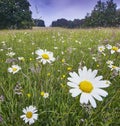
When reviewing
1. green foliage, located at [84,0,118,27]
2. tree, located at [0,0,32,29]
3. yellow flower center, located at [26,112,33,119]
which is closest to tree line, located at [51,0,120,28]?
green foliage, located at [84,0,118,27]

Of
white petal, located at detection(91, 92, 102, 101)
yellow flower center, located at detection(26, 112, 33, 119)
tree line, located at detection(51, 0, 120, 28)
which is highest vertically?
white petal, located at detection(91, 92, 102, 101)

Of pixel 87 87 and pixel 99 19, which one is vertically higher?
pixel 87 87

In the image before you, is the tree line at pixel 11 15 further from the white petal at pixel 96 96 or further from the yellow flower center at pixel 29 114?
the white petal at pixel 96 96

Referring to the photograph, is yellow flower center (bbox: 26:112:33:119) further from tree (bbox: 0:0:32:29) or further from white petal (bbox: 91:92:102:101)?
tree (bbox: 0:0:32:29)

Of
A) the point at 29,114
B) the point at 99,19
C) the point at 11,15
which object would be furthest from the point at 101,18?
the point at 29,114

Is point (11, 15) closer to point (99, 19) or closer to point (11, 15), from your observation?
point (11, 15)

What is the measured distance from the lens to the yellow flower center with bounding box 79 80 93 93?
3.97ft

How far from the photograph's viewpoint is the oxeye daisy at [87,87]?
117 centimetres

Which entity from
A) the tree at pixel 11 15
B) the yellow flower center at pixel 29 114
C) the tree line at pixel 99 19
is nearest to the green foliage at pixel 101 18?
the tree line at pixel 99 19

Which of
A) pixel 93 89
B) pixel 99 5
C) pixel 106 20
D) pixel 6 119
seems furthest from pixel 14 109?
pixel 99 5

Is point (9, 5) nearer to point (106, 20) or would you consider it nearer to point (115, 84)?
point (106, 20)

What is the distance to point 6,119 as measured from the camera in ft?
6.43

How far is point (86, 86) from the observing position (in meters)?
1.24

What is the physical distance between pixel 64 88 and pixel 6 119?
522 millimetres
